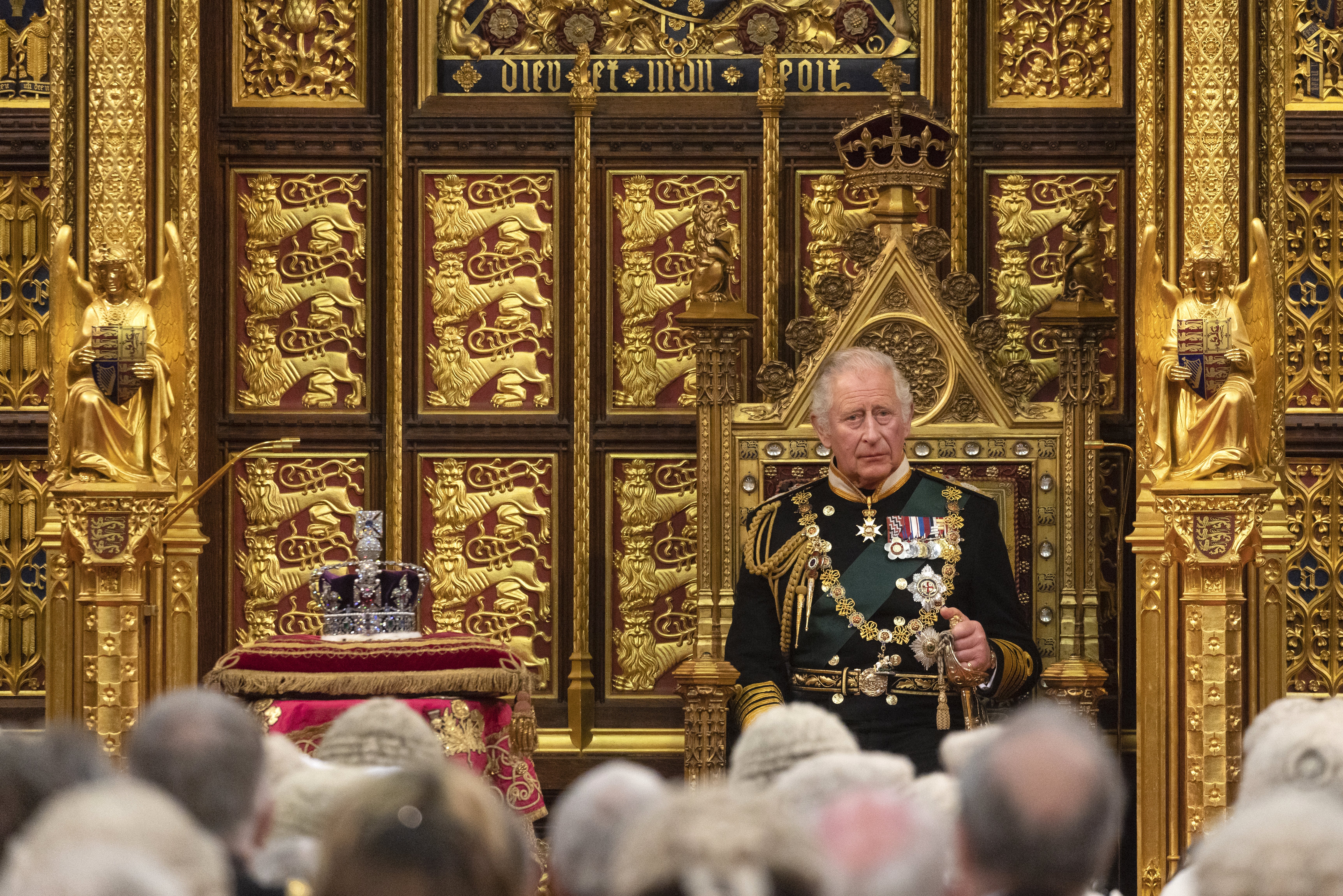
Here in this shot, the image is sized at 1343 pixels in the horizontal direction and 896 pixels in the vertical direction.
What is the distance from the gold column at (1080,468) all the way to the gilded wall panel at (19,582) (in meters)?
3.75

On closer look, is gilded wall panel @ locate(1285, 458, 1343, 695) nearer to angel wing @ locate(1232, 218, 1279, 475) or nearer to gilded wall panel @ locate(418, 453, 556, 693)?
angel wing @ locate(1232, 218, 1279, 475)

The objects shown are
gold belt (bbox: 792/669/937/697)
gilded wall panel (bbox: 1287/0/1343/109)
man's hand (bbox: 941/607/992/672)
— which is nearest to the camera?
man's hand (bbox: 941/607/992/672)

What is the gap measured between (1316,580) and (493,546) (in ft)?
10.00

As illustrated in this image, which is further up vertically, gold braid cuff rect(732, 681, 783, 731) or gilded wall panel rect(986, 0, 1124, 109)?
gilded wall panel rect(986, 0, 1124, 109)

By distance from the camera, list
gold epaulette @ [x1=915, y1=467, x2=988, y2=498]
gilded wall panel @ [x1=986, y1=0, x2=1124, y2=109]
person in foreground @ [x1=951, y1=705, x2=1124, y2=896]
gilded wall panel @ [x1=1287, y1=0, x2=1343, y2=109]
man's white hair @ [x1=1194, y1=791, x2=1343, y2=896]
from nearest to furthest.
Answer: man's white hair @ [x1=1194, y1=791, x2=1343, y2=896] → person in foreground @ [x1=951, y1=705, x2=1124, y2=896] → gold epaulette @ [x1=915, y1=467, x2=988, y2=498] → gilded wall panel @ [x1=1287, y1=0, x2=1343, y2=109] → gilded wall panel @ [x1=986, y1=0, x2=1124, y2=109]

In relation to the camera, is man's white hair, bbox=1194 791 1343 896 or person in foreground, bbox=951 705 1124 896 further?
person in foreground, bbox=951 705 1124 896

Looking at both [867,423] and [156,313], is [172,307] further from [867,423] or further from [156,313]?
[867,423]

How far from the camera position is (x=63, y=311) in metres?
6.10

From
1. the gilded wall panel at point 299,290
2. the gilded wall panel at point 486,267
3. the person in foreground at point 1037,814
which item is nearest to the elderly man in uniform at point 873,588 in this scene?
the gilded wall panel at point 486,267

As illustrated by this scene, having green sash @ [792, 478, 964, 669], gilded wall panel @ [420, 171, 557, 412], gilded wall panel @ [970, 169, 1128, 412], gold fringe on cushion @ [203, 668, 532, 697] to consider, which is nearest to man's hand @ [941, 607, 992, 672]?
green sash @ [792, 478, 964, 669]

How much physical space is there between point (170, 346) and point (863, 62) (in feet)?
9.01

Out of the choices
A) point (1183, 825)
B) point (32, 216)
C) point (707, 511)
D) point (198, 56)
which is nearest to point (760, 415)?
point (707, 511)

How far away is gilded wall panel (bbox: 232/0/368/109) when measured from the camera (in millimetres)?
6797

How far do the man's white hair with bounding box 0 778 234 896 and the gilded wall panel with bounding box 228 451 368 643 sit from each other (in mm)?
4554
